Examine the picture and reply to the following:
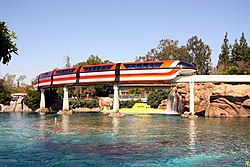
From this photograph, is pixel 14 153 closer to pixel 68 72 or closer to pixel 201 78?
pixel 201 78

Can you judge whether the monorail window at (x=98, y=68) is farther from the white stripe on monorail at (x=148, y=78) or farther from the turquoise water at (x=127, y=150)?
the turquoise water at (x=127, y=150)

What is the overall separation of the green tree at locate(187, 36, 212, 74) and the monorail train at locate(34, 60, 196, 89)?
4944 cm

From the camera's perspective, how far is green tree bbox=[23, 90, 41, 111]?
84425 millimetres

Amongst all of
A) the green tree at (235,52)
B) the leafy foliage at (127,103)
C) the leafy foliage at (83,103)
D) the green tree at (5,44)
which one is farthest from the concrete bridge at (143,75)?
the green tree at (5,44)

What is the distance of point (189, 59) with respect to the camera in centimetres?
10431

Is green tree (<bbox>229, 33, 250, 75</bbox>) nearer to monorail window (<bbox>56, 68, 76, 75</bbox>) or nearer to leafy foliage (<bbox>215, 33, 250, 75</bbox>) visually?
leafy foliage (<bbox>215, 33, 250, 75</bbox>)

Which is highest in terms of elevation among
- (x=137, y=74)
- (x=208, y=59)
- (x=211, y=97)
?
(x=208, y=59)

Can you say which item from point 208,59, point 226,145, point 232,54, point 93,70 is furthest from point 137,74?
point 208,59

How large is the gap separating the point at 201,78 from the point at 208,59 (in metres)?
50.5

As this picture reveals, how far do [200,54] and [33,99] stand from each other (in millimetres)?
54441

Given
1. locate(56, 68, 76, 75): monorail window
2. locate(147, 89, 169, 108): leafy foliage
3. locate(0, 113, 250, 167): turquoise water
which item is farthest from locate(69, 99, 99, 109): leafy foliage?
locate(0, 113, 250, 167): turquoise water

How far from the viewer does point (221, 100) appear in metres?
54.9

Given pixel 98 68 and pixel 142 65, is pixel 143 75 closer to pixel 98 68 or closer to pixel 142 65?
pixel 142 65

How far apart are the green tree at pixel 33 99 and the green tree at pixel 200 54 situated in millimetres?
50956
